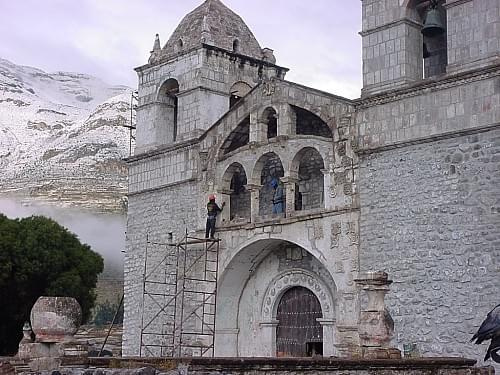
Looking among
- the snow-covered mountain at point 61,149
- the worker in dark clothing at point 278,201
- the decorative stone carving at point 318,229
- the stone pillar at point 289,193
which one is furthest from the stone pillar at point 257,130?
the snow-covered mountain at point 61,149

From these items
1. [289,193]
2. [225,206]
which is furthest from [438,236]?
[225,206]

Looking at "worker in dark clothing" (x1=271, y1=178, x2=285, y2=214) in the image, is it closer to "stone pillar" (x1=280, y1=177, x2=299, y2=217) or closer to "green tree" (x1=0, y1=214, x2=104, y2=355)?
"stone pillar" (x1=280, y1=177, x2=299, y2=217)

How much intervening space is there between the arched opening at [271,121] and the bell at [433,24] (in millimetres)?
3710

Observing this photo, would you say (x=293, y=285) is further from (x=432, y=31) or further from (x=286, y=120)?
(x=432, y=31)

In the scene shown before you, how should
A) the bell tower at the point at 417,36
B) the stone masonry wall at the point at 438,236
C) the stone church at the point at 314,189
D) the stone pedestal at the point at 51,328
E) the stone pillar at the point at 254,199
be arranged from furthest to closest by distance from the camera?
the stone pillar at the point at 254,199, the bell tower at the point at 417,36, the stone church at the point at 314,189, the stone masonry wall at the point at 438,236, the stone pedestal at the point at 51,328

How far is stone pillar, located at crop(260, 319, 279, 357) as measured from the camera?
60.8 feet

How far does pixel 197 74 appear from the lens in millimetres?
20375

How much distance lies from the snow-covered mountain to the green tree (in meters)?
29.9

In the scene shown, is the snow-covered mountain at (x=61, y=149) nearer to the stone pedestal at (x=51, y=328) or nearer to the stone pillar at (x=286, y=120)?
the stone pillar at (x=286, y=120)

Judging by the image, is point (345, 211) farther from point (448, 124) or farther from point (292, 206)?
point (448, 124)

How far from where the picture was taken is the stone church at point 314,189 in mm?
14672

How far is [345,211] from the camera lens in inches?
649

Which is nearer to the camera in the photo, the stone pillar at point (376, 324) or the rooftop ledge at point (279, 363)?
the rooftop ledge at point (279, 363)

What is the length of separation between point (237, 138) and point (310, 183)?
6.57 ft
